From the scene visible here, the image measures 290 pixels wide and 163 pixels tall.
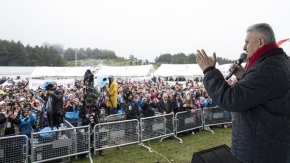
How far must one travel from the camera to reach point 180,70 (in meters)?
28.8

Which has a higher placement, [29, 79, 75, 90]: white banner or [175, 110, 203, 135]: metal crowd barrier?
[29, 79, 75, 90]: white banner

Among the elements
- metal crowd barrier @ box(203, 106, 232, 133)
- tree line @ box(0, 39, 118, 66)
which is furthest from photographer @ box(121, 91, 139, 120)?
tree line @ box(0, 39, 118, 66)

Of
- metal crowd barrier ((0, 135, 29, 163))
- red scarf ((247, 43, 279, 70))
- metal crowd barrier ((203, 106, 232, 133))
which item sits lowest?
metal crowd barrier ((203, 106, 232, 133))

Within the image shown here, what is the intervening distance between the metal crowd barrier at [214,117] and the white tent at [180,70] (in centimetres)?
1632

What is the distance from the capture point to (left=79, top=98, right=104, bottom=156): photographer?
7047 mm

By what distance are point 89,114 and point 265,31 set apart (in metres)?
6.25

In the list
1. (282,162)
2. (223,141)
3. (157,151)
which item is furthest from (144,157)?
(282,162)

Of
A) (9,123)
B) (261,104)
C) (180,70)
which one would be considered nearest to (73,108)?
(9,123)

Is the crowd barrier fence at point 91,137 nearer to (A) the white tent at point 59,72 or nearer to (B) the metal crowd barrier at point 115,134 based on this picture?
(B) the metal crowd barrier at point 115,134

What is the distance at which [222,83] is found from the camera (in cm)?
159

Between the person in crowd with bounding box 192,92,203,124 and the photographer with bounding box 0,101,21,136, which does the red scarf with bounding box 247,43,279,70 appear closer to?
the photographer with bounding box 0,101,21,136

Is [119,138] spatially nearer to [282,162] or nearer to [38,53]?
[282,162]

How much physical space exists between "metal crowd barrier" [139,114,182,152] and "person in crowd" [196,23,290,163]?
611 cm

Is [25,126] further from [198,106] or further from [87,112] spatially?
[198,106]
